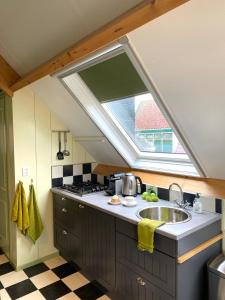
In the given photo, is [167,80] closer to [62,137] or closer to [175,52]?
[175,52]

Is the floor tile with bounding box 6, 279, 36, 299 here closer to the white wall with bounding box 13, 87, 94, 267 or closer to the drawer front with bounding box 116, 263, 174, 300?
→ the white wall with bounding box 13, 87, 94, 267

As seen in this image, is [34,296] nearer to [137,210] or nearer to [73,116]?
[137,210]

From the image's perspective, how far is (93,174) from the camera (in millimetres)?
3059

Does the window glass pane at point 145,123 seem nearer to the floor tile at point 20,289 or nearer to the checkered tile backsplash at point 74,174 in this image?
the checkered tile backsplash at point 74,174

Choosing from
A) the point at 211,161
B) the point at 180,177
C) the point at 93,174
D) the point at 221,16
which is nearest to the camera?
the point at 221,16

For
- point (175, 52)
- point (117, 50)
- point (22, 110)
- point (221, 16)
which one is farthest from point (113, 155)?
point (221, 16)

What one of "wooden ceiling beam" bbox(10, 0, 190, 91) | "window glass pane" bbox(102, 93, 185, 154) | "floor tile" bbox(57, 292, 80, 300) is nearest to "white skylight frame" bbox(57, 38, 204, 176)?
"window glass pane" bbox(102, 93, 185, 154)

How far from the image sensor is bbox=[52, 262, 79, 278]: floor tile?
245 cm

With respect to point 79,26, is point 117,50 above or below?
below

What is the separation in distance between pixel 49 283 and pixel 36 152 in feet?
4.34

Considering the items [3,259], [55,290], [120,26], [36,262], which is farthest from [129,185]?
[3,259]

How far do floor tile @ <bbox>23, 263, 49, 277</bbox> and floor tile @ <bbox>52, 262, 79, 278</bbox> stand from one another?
0.41 feet

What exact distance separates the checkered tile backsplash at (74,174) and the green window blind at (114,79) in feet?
3.27

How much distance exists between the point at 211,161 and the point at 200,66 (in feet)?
2.55
